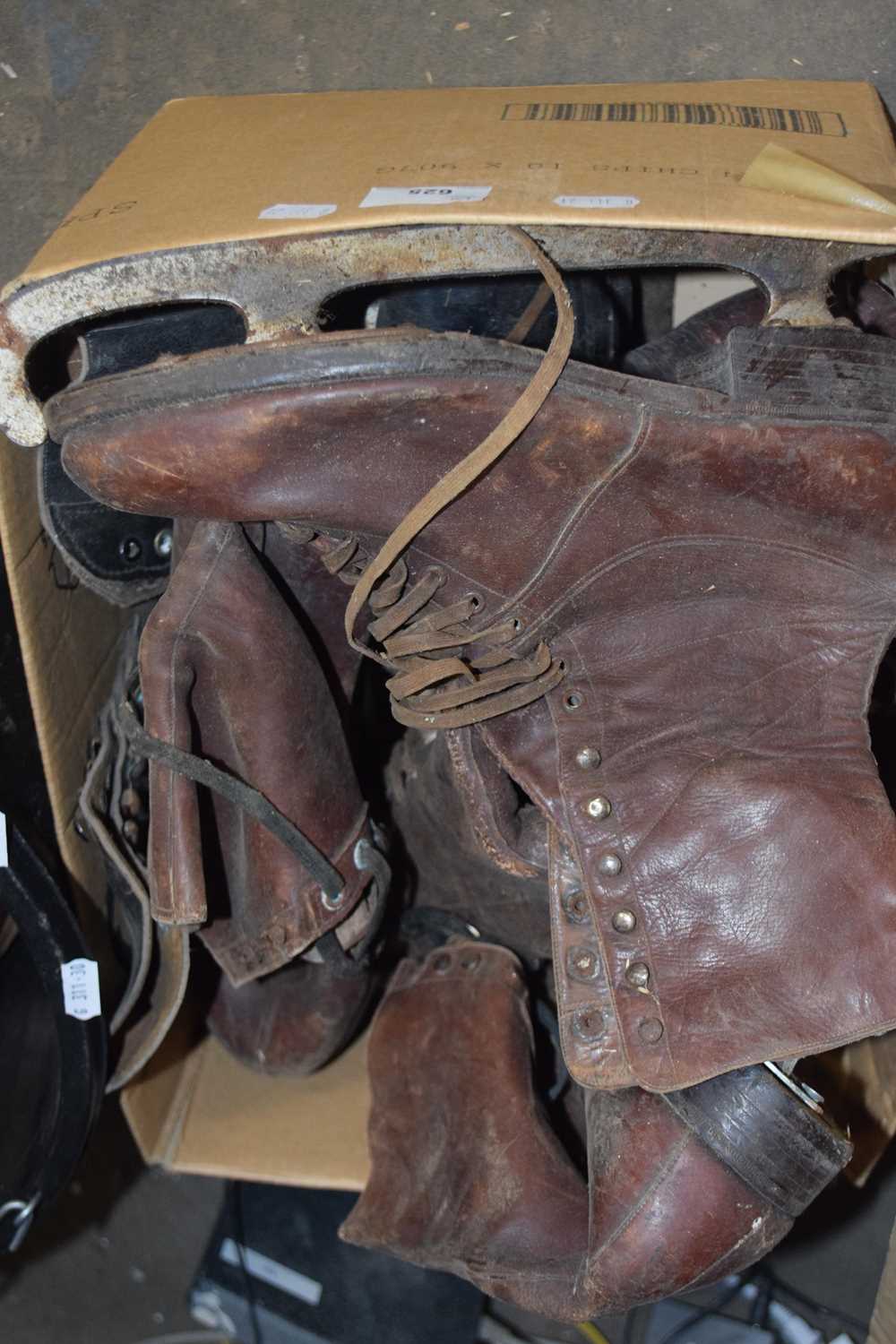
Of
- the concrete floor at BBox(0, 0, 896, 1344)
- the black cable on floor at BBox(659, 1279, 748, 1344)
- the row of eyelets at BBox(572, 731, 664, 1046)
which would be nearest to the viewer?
the row of eyelets at BBox(572, 731, 664, 1046)

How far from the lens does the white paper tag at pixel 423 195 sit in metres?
0.71

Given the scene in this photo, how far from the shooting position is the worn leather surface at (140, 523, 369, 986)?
872 mm

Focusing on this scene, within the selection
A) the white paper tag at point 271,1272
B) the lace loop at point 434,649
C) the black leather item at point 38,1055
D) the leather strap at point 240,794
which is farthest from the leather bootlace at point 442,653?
the white paper tag at point 271,1272

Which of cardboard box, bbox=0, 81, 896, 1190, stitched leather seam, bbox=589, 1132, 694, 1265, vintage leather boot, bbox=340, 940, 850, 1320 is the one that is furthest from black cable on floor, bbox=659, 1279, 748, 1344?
cardboard box, bbox=0, 81, 896, 1190

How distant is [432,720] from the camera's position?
2.88ft

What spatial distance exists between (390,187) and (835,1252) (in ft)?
4.88

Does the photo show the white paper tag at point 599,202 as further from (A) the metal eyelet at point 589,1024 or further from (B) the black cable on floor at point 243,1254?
(B) the black cable on floor at point 243,1254

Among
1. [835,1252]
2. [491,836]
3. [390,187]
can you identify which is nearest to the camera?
[390,187]

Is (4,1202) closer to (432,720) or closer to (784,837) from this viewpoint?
(432,720)

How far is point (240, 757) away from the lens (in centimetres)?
93

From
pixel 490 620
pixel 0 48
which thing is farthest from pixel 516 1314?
pixel 0 48

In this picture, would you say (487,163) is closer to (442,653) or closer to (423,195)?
(423,195)

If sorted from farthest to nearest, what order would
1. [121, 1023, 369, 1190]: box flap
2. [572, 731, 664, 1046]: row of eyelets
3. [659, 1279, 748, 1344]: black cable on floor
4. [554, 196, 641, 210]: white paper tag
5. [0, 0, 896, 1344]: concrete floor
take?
[659, 1279, 748, 1344]: black cable on floor, [121, 1023, 369, 1190]: box flap, [0, 0, 896, 1344]: concrete floor, [572, 731, 664, 1046]: row of eyelets, [554, 196, 641, 210]: white paper tag

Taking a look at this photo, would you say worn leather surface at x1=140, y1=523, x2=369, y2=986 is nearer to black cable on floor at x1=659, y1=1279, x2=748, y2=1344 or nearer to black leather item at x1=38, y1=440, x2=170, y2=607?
black leather item at x1=38, y1=440, x2=170, y2=607
